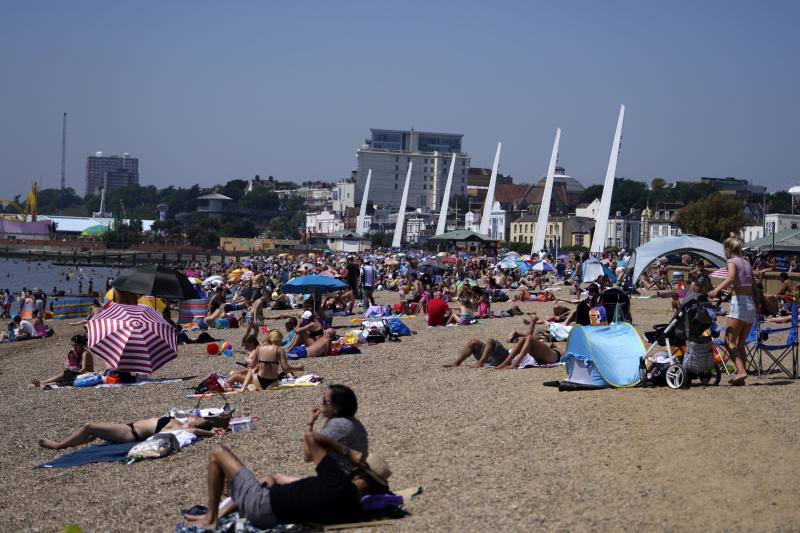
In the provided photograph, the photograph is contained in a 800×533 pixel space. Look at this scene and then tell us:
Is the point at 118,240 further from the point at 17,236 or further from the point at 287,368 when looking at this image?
A: the point at 287,368

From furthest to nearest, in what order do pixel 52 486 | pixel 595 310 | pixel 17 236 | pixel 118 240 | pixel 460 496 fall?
pixel 17 236
pixel 118 240
pixel 595 310
pixel 52 486
pixel 460 496

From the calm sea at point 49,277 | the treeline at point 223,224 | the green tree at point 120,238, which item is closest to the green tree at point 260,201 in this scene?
the treeline at point 223,224

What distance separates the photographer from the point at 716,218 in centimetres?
5991

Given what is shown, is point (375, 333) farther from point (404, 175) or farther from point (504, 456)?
point (404, 175)

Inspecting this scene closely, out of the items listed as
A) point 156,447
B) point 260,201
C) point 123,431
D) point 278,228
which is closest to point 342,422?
point 156,447

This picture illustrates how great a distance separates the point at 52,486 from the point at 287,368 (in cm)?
409

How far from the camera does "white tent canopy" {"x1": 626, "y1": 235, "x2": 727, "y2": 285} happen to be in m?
17.4

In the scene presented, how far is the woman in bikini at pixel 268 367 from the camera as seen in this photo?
10.9 meters

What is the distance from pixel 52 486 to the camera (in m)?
7.25

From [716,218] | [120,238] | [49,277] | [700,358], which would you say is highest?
[716,218]

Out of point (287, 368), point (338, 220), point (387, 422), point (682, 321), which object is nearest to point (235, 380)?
point (287, 368)

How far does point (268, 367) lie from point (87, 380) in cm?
264

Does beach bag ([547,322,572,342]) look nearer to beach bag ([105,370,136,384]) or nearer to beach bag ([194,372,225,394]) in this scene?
beach bag ([194,372,225,394])

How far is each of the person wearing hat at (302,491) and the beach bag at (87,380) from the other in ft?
22.3
